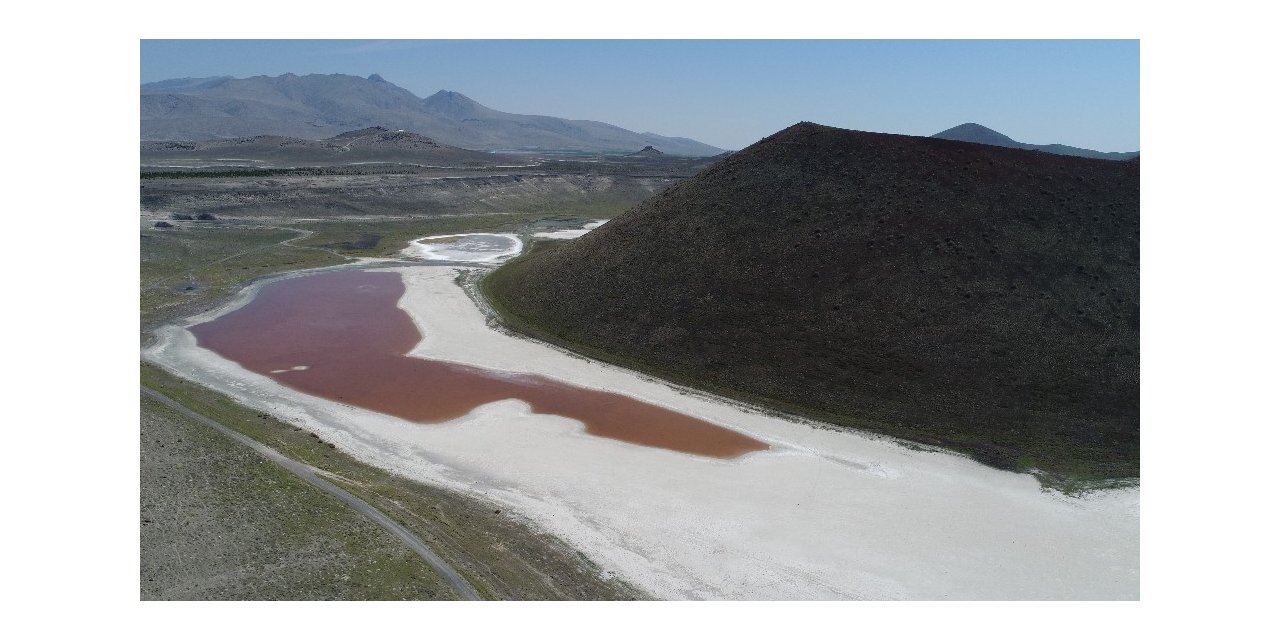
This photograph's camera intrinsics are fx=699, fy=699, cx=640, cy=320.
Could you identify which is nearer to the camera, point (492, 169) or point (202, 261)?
point (202, 261)

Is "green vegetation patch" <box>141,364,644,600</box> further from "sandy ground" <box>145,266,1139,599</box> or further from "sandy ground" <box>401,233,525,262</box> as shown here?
"sandy ground" <box>401,233,525,262</box>

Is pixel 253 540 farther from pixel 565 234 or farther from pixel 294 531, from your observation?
pixel 565 234

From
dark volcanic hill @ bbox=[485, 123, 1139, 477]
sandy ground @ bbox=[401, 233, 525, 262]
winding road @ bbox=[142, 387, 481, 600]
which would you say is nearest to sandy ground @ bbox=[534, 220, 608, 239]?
sandy ground @ bbox=[401, 233, 525, 262]

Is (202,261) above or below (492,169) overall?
below

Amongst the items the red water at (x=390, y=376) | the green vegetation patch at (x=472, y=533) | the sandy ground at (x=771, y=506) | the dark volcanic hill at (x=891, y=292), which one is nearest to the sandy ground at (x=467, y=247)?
the dark volcanic hill at (x=891, y=292)

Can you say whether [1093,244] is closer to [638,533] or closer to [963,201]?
[963,201]

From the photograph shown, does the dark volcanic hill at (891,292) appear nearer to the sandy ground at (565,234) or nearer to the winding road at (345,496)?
the winding road at (345,496)

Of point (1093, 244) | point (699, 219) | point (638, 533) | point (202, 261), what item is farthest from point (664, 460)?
point (202, 261)
